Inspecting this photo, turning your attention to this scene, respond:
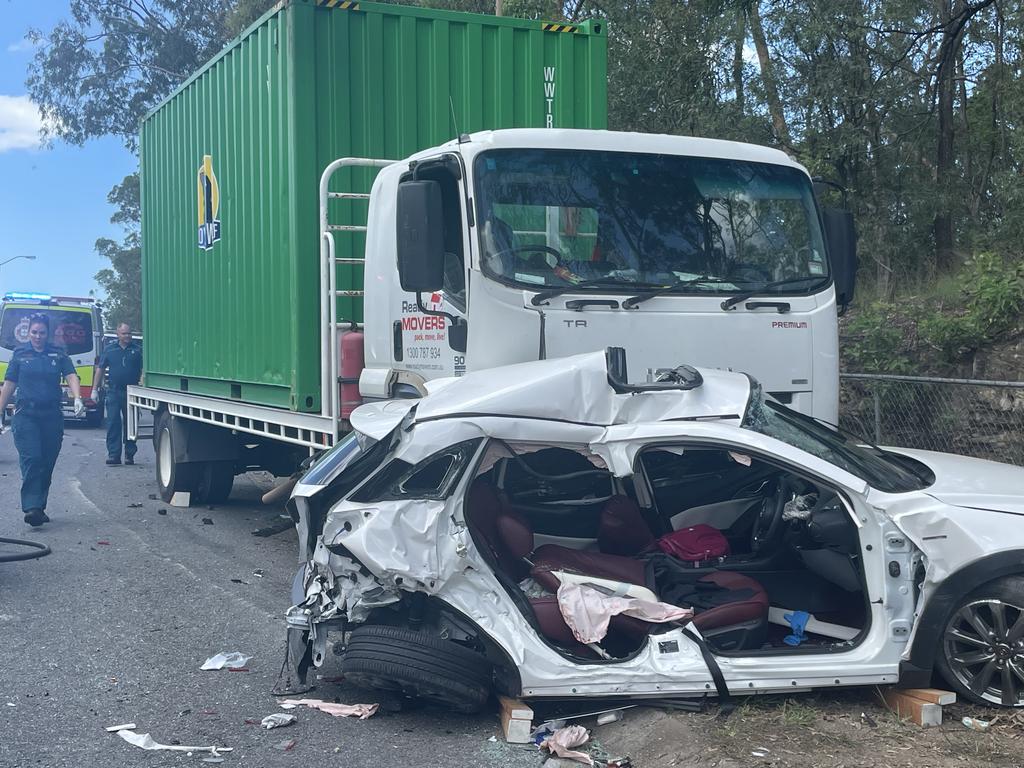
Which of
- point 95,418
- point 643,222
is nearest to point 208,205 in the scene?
point 643,222

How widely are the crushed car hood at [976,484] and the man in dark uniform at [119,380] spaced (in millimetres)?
12088

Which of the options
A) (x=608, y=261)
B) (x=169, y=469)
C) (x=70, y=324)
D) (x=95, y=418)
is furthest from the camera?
(x=95, y=418)

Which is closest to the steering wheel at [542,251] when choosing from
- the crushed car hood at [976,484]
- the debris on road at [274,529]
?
the crushed car hood at [976,484]

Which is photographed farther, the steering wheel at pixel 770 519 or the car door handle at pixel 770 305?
the car door handle at pixel 770 305

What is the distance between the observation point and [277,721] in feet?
15.8

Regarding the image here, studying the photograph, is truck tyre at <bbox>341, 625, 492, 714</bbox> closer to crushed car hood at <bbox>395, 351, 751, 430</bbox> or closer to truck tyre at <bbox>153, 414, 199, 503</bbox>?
crushed car hood at <bbox>395, 351, 751, 430</bbox>

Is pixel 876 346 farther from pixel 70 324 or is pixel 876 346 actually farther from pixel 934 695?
pixel 70 324

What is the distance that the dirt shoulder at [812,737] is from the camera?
4.15 metres

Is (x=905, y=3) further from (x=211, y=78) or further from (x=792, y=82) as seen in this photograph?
(x=211, y=78)

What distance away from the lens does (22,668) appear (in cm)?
568

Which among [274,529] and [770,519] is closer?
[770,519]

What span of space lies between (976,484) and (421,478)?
2531 millimetres

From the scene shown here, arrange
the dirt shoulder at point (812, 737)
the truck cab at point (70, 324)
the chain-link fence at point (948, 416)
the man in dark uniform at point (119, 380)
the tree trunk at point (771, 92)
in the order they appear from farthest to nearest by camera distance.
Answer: the truck cab at point (70, 324) → the tree trunk at point (771, 92) → the man in dark uniform at point (119, 380) → the chain-link fence at point (948, 416) → the dirt shoulder at point (812, 737)

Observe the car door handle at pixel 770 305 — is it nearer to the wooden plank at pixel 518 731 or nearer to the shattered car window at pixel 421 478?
the shattered car window at pixel 421 478
